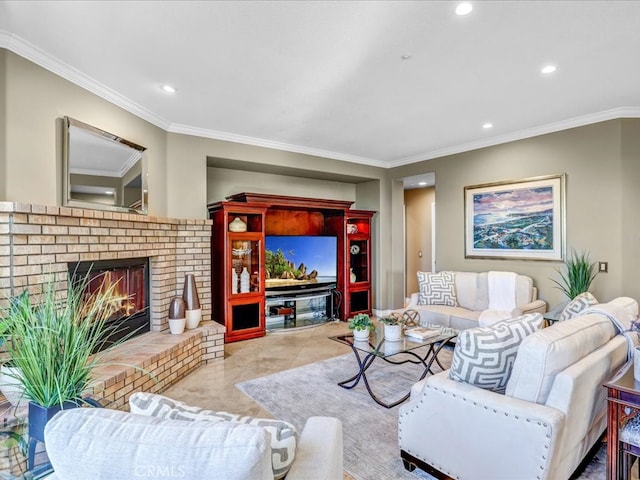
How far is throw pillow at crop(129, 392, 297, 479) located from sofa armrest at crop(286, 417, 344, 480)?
51 millimetres

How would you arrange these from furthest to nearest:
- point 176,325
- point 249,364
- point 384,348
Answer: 1. point 249,364
2. point 176,325
3. point 384,348

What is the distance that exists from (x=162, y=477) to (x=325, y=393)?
7.81 ft

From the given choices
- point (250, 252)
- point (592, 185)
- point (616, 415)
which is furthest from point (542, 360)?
point (250, 252)

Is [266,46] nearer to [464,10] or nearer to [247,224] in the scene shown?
[464,10]

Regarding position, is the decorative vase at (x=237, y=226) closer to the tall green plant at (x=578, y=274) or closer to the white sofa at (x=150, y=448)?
the white sofa at (x=150, y=448)

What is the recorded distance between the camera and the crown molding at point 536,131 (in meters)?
3.74

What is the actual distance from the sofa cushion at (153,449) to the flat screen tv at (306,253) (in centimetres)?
427

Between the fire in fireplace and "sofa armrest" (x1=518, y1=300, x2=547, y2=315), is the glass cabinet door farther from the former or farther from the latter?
"sofa armrest" (x1=518, y1=300, x2=547, y2=315)

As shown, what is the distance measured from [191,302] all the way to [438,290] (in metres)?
3.13

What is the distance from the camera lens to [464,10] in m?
2.10

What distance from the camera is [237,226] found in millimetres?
4602

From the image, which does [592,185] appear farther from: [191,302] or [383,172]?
[191,302]

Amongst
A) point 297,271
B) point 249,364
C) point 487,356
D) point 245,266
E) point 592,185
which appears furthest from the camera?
point 297,271

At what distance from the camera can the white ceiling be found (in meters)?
2.14
